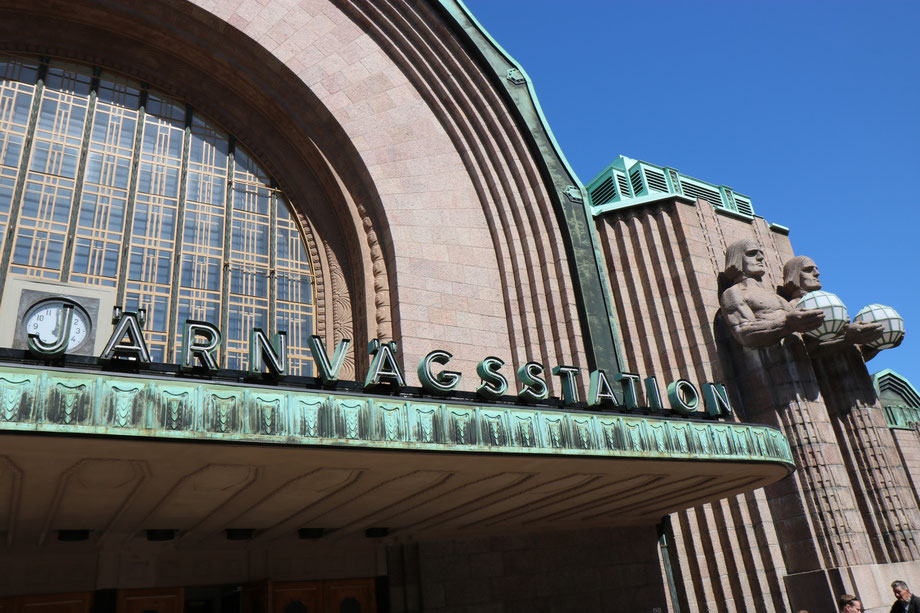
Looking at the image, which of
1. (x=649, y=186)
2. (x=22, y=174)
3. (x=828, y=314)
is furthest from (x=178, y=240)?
(x=828, y=314)

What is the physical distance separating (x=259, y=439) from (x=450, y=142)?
10.9m

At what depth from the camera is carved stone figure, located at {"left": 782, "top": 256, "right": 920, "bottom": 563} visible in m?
15.2

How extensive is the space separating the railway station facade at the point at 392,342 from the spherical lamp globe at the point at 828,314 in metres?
0.62

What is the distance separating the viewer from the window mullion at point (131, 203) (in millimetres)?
12984

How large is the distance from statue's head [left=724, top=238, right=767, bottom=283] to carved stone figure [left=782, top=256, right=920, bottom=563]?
1507 mm

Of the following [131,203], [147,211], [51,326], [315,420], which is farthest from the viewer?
[147,211]

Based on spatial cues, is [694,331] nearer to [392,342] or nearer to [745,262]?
[745,262]

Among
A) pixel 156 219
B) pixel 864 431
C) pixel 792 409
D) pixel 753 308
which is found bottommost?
pixel 864 431

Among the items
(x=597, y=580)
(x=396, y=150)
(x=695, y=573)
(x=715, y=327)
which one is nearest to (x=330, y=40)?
(x=396, y=150)

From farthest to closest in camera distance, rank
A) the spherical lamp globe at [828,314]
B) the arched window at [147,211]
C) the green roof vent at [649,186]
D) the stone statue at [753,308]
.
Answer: the green roof vent at [649,186]
the spherical lamp globe at [828,314]
the stone statue at [753,308]
the arched window at [147,211]

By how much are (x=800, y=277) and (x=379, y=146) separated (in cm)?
1078

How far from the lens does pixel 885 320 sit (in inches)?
664

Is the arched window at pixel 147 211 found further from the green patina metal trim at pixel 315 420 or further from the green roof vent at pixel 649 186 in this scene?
the green roof vent at pixel 649 186

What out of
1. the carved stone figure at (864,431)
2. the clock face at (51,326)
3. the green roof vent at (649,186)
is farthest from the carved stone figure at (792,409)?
the clock face at (51,326)
